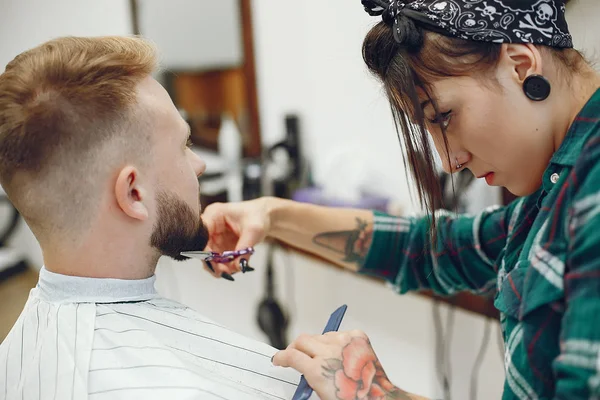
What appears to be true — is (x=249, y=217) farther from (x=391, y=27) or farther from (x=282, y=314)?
(x=282, y=314)

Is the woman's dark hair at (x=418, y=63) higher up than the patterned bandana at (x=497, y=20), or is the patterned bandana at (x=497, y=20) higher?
the patterned bandana at (x=497, y=20)

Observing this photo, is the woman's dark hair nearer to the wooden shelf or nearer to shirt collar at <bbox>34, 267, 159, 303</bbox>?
shirt collar at <bbox>34, 267, 159, 303</bbox>

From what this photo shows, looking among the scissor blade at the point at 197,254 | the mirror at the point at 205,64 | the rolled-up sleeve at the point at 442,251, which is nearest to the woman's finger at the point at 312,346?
the scissor blade at the point at 197,254

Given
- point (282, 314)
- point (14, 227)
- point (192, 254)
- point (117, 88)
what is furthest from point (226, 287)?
point (117, 88)

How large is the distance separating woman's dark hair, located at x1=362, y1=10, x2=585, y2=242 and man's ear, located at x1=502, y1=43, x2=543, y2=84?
0.05 ft

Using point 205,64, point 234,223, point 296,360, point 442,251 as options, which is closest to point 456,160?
point 442,251

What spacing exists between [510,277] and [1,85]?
94 centimetres

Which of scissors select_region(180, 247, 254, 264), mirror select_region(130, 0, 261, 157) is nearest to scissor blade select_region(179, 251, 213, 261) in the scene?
scissors select_region(180, 247, 254, 264)

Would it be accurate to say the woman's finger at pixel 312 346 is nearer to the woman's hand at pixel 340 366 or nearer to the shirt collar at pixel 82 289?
the woman's hand at pixel 340 366

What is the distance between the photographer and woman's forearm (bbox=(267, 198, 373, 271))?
1.48 m

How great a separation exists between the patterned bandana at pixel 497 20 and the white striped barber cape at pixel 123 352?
0.69 metres

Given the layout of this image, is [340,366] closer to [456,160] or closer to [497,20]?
[456,160]

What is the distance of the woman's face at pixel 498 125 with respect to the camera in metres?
0.93

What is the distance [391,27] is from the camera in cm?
100
